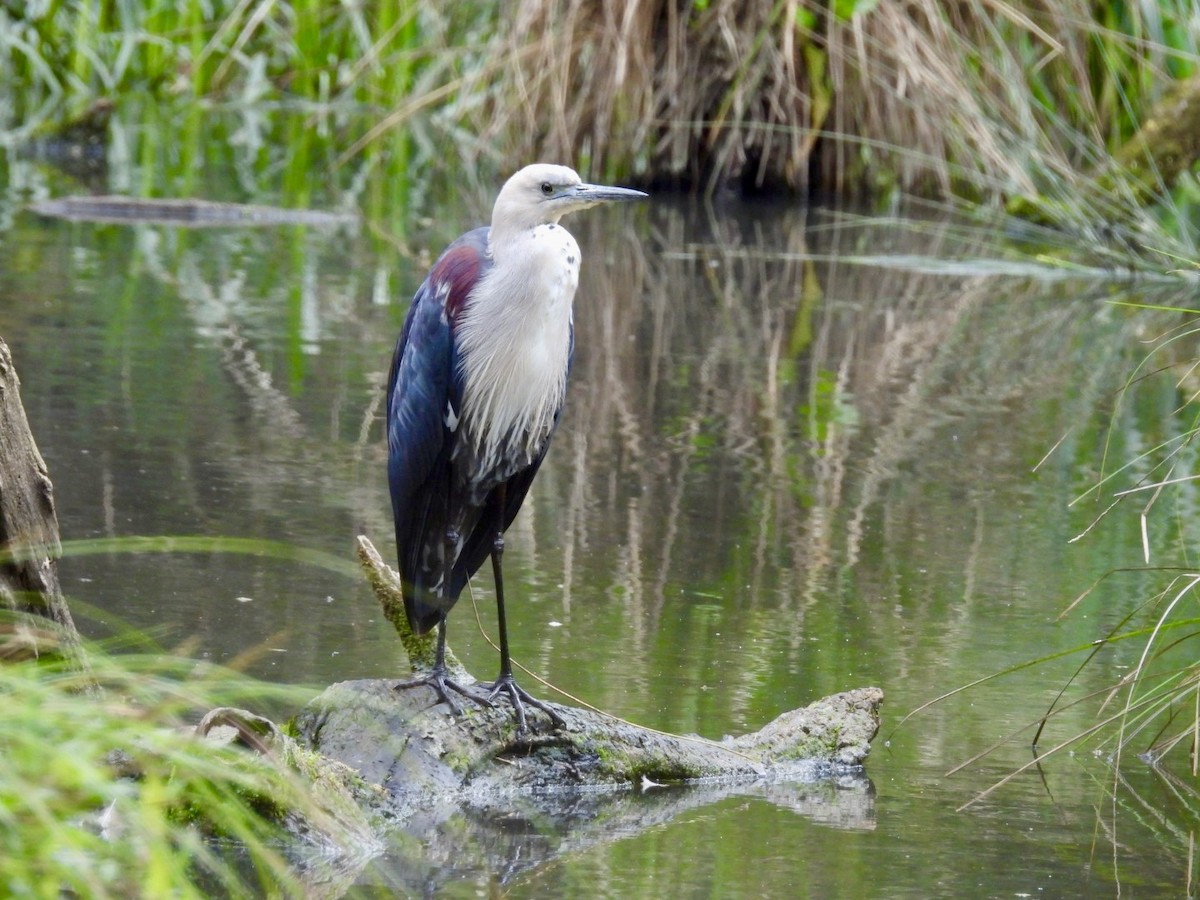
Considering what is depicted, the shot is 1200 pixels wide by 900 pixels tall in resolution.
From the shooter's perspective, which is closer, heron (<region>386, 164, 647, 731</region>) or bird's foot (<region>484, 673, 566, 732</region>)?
bird's foot (<region>484, 673, 566, 732</region>)

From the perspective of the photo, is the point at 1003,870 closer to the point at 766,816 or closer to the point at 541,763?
the point at 766,816

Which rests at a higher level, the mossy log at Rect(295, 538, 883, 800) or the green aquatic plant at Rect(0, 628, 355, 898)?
the green aquatic plant at Rect(0, 628, 355, 898)

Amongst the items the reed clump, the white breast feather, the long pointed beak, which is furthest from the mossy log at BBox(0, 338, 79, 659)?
the reed clump

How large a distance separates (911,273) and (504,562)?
6.62 metres

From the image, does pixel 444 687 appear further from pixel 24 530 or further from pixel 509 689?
pixel 24 530

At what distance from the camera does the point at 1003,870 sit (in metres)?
3.63

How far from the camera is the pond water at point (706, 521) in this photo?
3783 mm

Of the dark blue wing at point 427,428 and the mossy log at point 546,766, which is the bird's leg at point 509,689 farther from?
the dark blue wing at point 427,428

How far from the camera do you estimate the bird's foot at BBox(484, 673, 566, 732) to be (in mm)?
4051

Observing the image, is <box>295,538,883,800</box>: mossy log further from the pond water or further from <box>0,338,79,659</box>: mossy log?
<box>0,338,79,659</box>: mossy log

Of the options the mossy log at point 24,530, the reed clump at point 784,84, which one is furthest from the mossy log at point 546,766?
the reed clump at point 784,84

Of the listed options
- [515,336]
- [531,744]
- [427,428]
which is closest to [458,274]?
[515,336]

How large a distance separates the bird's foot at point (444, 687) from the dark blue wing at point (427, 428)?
166 millimetres

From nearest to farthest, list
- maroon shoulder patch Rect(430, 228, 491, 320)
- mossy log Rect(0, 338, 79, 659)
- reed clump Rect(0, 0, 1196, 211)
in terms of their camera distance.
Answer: mossy log Rect(0, 338, 79, 659), maroon shoulder patch Rect(430, 228, 491, 320), reed clump Rect(0, 0, 1196, 211)
